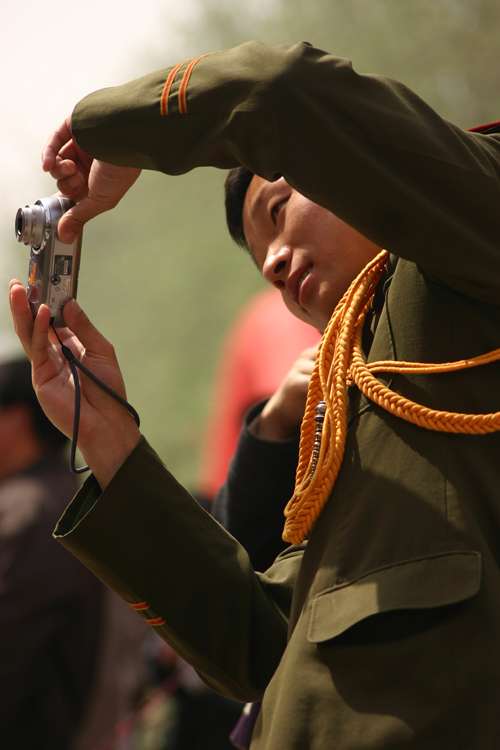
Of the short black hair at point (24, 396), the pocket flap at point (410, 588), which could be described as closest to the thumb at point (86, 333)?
the pocket flap at point (410, 588)

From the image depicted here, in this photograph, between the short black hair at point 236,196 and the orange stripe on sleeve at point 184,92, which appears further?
the short black hair at point 236,196

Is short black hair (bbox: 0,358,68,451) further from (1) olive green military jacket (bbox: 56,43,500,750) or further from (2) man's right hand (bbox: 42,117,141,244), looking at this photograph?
(1) olive green military jacket (bbox: 56,43,500,750)

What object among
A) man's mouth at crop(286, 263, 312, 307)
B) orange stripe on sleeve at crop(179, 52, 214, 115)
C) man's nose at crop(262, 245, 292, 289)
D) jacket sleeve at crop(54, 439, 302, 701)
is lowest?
jacket sleeve at crop(54, 439, 302, 701)

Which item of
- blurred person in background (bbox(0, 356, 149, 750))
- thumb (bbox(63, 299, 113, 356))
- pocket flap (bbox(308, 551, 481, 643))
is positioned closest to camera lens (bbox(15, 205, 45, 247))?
thumb (bbox(63, 299, 113, 356))

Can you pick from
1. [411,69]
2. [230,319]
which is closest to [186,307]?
[230,319]

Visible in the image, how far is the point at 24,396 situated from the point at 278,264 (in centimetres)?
216

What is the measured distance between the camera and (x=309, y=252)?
1.28 metres

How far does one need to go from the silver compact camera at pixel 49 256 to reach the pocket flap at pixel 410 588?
2.10 feet

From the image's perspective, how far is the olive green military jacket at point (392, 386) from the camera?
3.05 feet

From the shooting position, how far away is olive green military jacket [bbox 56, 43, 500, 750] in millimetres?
928

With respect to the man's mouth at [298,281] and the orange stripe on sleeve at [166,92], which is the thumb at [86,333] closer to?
the man's mouth at [298,281]

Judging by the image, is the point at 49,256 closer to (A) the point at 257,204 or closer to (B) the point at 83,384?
(B) the point at 83,384

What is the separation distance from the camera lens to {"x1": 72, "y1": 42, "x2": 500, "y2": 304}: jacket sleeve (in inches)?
12.7

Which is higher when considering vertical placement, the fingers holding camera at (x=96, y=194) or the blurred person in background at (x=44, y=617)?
the fingers holding camera at (x=96, y=194)
